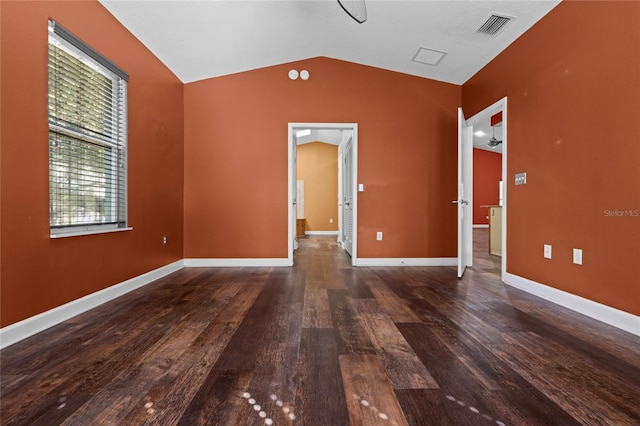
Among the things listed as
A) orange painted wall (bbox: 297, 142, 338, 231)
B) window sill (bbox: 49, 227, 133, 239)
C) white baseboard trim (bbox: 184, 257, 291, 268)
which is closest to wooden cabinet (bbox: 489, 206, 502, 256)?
white baseboard trim (bbox: 184, 257, 291, 268)

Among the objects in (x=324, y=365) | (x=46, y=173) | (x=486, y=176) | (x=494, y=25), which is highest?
(x=494, y=25)

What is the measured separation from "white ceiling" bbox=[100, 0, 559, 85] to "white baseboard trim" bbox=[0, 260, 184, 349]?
242 cm

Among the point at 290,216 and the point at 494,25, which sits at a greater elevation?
the point at 494,25

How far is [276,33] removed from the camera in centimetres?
344

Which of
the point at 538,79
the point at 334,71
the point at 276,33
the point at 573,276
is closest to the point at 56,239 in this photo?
the point at 276,33

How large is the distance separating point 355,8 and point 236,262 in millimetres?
3240

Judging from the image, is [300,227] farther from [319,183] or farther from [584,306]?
[584,306]

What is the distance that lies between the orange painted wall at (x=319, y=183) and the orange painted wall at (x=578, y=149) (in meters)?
6.26

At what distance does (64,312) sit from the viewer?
6.99ft

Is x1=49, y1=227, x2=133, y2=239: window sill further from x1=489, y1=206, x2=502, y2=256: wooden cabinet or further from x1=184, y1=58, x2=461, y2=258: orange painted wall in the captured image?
x1=489, y1=206, x2=502, y2=256: wooden cabinet

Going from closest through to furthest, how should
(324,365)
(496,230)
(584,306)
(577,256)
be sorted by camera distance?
(324,365)
(584,306)
(577,256)
(496,230)

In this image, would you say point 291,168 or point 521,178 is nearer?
point 521,178

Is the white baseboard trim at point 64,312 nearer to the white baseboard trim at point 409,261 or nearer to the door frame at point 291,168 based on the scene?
the door frame at point 291,168

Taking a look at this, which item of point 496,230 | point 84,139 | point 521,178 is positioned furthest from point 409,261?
point 84,139
